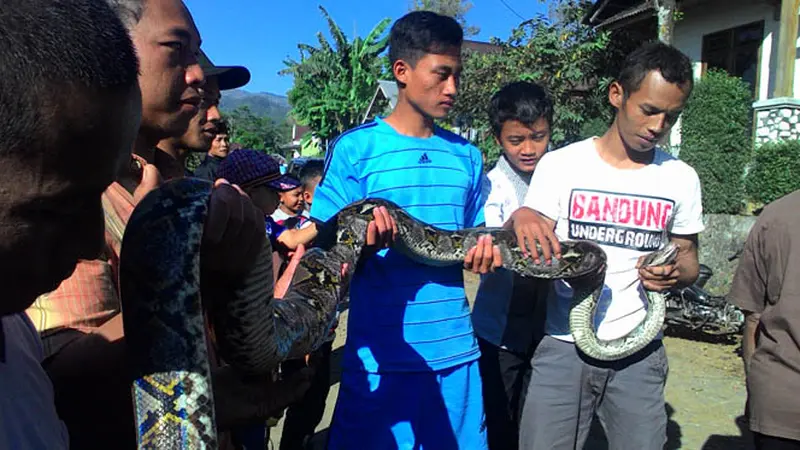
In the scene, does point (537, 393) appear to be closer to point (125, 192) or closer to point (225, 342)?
point (225, 342)

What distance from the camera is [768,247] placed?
10.1 feet

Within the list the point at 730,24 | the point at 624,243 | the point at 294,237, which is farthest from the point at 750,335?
the point at 730,24

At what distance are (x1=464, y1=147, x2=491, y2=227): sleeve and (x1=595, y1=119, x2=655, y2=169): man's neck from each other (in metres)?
0.72

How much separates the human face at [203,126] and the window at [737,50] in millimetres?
13017

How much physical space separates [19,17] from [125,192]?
35.7 inches

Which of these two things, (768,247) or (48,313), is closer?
→ (48,313)

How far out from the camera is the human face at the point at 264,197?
4.51m

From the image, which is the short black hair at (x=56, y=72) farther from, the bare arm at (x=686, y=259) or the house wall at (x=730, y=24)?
the house wall at (x=730, y=24)

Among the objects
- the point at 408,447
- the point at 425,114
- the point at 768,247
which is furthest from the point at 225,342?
the point at 768,247

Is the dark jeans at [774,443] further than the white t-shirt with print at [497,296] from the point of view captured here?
No

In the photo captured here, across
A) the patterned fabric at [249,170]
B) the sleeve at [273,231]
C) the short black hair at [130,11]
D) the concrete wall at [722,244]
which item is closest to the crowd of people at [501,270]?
the short black hair at [130,11]

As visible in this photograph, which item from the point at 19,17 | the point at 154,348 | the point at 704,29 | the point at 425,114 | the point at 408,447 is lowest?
the point at 408,447

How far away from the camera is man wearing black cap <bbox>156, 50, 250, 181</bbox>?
242cm

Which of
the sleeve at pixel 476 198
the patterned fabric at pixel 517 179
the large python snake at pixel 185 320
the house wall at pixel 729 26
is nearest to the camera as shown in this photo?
the large python snake at pixel 185 320
